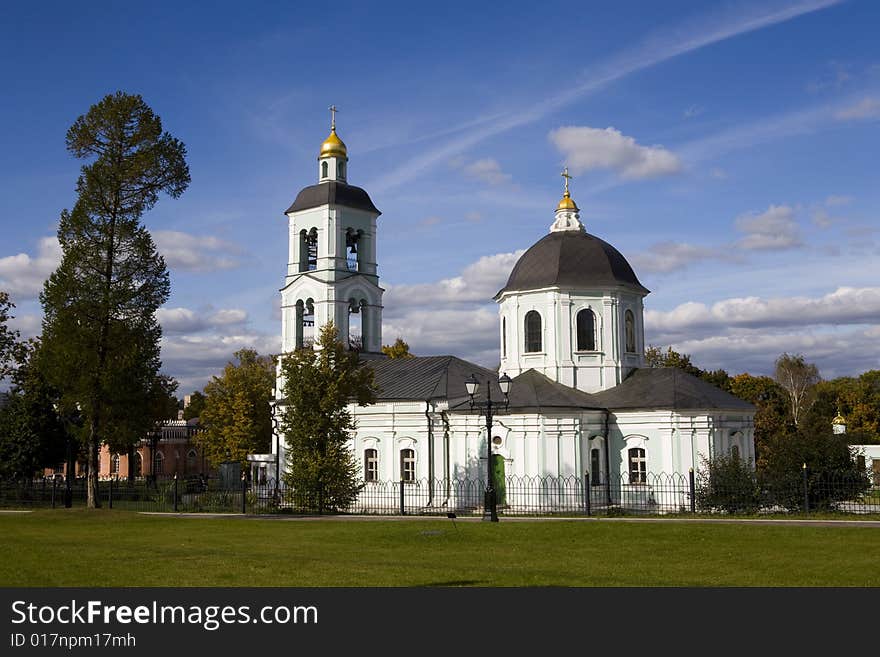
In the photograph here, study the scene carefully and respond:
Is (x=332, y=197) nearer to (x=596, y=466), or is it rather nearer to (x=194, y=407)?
(x=596, y=466)

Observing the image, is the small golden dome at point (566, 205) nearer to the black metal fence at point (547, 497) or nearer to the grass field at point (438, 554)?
the black metal fence at point (547, 497)

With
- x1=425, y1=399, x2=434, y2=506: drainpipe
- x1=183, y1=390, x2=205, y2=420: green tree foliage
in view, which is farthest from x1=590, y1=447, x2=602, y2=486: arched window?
x1=183, y1=390, x2=205, y2=420: green tree foliage

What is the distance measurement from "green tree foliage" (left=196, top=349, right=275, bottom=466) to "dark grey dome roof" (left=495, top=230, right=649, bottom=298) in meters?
23.2

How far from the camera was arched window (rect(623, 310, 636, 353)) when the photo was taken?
1515 inches

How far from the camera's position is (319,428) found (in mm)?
28422

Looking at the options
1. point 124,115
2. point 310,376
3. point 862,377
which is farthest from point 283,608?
point 862,377

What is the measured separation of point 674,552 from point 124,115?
24.4 m

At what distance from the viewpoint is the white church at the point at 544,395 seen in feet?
113

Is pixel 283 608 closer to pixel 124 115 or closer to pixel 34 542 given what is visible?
pixel 34 542

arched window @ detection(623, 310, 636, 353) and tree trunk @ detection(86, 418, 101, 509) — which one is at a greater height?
arched window @ detection(623, 310, 636, 353)

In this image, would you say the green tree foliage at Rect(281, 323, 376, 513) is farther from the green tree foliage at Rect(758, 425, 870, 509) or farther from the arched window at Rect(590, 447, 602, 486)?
the green tree foliage at Rect(758, 425, 870, 509)

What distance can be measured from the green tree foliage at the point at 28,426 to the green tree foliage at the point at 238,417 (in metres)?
11.5

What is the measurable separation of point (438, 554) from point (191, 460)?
2402 inches

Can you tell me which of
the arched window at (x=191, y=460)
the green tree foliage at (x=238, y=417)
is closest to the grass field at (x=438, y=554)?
the green tree foliage at (x=238, y=417)
